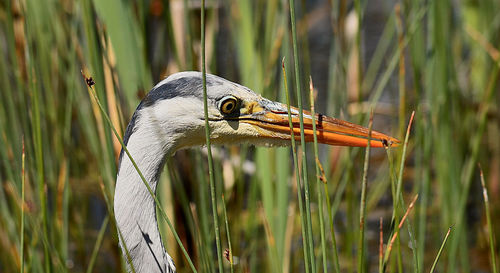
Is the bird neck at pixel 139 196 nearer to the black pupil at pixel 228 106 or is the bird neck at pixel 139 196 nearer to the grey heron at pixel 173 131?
the grey heron at pixel 173 131

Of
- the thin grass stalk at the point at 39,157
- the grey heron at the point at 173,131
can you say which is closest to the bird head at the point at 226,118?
the grey heron at the point at 173,131

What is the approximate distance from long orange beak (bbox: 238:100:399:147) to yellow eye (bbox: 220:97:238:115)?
43mm

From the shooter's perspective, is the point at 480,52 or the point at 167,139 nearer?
the point at 167,139

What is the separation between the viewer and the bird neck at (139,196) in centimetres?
143

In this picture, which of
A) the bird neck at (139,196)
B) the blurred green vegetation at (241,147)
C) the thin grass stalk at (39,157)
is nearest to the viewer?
the bird neck at (139,196)

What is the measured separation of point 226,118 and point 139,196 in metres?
0.27

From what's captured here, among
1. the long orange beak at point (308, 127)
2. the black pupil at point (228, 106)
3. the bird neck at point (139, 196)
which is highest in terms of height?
the black pupil at point (228, 106)

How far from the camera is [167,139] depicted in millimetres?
1461

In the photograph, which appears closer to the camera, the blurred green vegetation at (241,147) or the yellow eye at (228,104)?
the yellow eye at (228,104)

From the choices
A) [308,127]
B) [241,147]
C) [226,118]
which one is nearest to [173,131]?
[226,118]

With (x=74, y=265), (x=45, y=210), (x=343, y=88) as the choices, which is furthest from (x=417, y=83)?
(x=74, y=265)

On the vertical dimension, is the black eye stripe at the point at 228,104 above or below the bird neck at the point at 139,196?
above

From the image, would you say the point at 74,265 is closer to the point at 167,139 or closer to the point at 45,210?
the point at 45,210

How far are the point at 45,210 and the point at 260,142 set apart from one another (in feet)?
1.84
